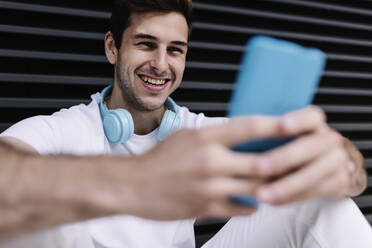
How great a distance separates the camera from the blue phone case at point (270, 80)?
61 centimetres

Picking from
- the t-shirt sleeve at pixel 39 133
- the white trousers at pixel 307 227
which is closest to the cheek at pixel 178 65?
the t-shirt sleeve at pixel 39 133

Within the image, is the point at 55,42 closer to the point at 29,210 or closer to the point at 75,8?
the point at 75,8

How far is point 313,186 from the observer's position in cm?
59

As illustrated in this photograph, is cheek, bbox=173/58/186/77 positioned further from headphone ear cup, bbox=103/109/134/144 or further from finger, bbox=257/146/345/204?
finger, bbox=257/146/345/204

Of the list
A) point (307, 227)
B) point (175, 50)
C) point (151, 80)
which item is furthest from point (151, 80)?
point (307, 227)

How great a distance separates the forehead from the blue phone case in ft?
4.15

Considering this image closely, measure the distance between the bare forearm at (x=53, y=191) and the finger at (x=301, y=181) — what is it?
0.81 ft

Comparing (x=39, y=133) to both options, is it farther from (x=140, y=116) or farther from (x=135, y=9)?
(x=135, y=9)

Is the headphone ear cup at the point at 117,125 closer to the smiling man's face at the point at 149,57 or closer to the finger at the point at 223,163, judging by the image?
the smiling man's face at the point at 149,57

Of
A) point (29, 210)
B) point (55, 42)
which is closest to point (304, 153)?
point (29, 210)

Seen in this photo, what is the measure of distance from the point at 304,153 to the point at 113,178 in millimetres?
322

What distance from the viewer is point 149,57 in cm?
188

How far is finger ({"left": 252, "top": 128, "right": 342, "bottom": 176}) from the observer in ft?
1.77

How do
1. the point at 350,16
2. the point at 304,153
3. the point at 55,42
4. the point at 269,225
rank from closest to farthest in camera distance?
the point at 304,153 < the point at 269,225 < the point at 55,42 < the point at 350,16
